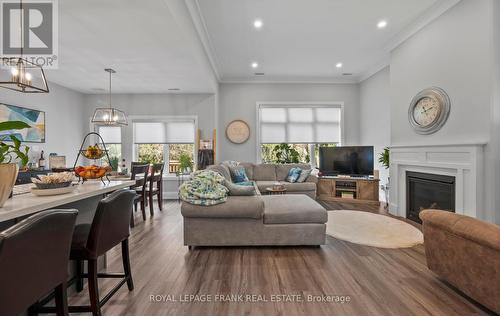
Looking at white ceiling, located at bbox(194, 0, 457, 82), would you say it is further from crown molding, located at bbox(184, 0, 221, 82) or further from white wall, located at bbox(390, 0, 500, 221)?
white wall, located at bbox(390, 0, 500, 221)

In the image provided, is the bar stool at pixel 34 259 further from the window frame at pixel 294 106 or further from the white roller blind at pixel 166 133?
the window frame at pixel 294 106

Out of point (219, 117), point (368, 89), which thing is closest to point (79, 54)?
point (219, 117)

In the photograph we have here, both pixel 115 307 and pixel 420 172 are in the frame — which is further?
pixel 420 172

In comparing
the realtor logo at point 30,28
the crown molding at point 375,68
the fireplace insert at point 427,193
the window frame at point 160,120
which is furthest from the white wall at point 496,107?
the window frame at point 160,120

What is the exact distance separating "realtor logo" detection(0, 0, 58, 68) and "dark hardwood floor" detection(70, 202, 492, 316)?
9.41 ft

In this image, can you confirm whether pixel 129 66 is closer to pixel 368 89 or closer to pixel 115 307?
pixel 115 307

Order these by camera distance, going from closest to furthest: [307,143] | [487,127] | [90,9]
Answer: [90,9] < [487,127] < [307,143]

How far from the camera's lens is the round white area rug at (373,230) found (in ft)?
9.92

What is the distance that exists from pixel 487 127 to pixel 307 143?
386 centimetres

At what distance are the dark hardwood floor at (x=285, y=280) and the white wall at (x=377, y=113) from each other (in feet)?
10.3

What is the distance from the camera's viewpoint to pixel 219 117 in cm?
630

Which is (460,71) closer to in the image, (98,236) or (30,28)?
(98,236)

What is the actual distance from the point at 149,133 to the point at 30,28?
339cm

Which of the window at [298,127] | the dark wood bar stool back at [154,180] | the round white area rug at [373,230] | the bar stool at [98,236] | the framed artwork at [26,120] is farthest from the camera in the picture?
the window at [298,127]
